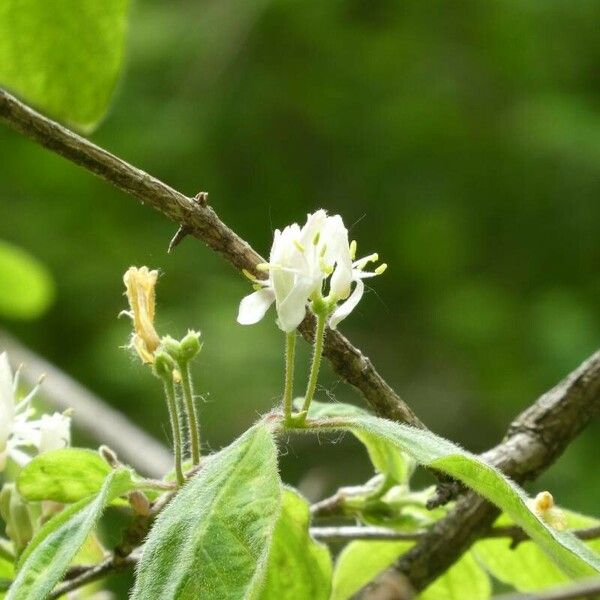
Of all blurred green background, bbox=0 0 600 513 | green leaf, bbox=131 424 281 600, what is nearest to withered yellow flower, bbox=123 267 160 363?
green leaf, bbox=131 424 281 600

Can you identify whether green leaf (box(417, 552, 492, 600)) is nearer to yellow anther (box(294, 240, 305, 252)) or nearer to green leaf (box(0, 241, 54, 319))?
yellow anther (box(294, 240, 305, 252))

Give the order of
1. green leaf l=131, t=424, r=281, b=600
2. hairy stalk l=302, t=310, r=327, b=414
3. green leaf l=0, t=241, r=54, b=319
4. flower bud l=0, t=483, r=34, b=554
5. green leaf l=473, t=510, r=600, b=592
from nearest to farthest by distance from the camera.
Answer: green leaf l=131, t=424, r=281, b=600, hairy stalk l=302, t=310, r=327, b=414, flower bud l=0, t=483, r=34, b=554, green leaf l=473, t=510, r=600, b=592, green leaf l=0, t=241, r=54, b=319

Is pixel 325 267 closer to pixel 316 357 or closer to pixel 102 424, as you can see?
pixel 316 357

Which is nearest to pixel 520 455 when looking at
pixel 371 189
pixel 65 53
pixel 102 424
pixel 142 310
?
pixel 142 310

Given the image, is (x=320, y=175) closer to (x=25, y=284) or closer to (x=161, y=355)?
(x=25, y=284)

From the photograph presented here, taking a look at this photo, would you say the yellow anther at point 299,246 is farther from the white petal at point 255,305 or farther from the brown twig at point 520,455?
the brown twig at point 520,455

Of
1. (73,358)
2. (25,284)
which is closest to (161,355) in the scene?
(25,284)

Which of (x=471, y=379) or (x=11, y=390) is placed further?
(x=471, y=379)
